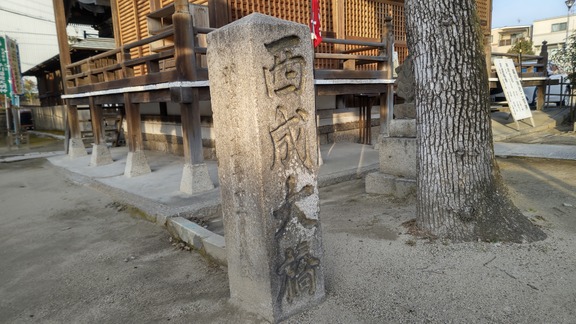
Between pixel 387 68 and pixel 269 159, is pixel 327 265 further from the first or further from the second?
pixel 387 68

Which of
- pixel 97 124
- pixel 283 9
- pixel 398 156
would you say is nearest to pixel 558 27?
pixel 283 9

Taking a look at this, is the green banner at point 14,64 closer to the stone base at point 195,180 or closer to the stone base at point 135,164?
the stone base at point 135,164

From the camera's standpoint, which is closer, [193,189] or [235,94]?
[235,94]

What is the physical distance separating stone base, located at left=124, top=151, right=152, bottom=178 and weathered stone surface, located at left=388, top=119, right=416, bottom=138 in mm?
4890

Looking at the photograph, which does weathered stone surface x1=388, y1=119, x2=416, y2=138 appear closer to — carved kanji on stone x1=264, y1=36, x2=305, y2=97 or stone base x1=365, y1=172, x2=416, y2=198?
stone base x1=365, y1=172, x2=416, y2=198

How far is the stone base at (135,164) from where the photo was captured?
A: 7.30m

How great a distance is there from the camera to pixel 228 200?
273 cm

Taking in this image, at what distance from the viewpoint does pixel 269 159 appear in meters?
2.40

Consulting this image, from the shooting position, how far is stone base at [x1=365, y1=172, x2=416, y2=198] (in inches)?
201

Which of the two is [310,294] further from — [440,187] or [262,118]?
[440,187]

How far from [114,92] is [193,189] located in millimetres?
3176

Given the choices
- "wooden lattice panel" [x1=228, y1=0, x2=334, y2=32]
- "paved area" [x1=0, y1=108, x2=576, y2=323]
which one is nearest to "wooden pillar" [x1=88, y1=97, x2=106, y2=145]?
"paved area" [x1=0, y1=108, x2=576, y2=323]

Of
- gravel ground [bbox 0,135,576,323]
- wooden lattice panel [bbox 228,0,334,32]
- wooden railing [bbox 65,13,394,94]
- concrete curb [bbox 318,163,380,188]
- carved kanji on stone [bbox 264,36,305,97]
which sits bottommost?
gravel ground [bbox 0,135,576,323]

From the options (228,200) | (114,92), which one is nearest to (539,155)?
(228,200)
